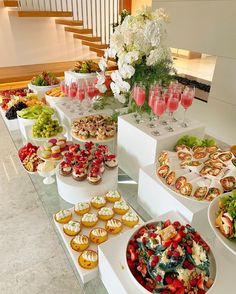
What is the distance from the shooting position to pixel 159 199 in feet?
4.11

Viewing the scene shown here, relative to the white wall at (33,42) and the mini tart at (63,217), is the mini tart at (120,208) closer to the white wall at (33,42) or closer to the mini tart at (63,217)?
the mini tart at (63,217)

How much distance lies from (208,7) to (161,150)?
192cm

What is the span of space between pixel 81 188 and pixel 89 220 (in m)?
0.22

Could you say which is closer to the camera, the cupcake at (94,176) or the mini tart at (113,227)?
the mini tart at (113,227)

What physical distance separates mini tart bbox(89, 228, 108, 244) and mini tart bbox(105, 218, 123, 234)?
32 millimetres

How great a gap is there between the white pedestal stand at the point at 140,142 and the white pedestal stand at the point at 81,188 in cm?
20

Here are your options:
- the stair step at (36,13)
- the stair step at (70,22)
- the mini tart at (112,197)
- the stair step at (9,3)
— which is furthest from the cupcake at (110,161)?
the stair step at (70,22)

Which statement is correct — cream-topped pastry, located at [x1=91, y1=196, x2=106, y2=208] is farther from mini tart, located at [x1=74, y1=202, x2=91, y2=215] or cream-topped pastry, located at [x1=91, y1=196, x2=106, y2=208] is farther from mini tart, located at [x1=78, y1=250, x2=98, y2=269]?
mini tart, located at [x1=78, y1=250, x2=98, y2=269]

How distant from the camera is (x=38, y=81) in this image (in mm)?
2973

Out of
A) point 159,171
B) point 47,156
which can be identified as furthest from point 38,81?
point 159,171

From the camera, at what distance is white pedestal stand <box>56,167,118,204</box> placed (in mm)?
1403

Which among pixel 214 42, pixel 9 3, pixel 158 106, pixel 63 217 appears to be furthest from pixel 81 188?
pixel 9 3

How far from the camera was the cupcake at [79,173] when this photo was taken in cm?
142

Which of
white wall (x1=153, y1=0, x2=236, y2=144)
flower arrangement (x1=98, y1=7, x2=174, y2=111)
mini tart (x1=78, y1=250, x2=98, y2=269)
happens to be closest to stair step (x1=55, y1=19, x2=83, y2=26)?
white wall (x1=153, y1=0, x2=236, y2=144)
